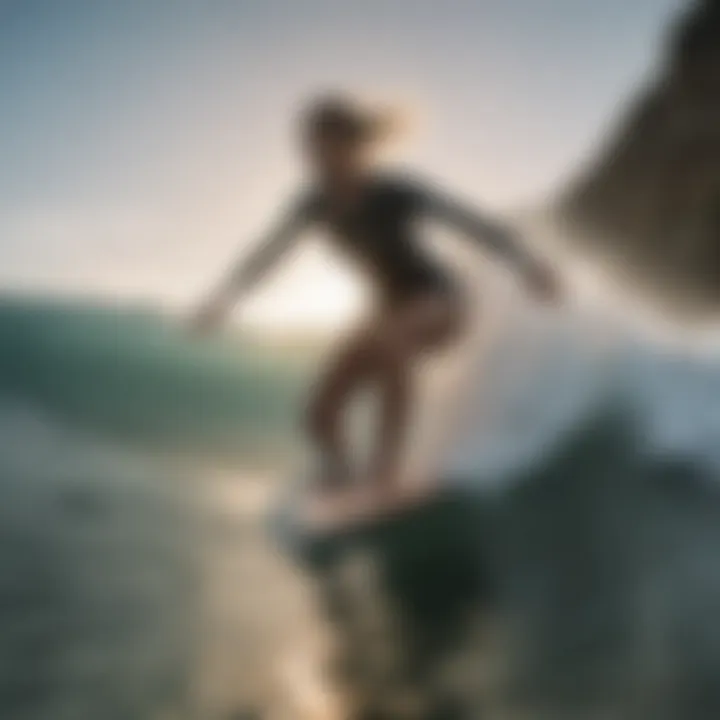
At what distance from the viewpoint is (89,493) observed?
1.04 meters

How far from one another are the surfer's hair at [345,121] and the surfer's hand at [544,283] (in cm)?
22

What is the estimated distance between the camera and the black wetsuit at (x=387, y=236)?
3.34ft

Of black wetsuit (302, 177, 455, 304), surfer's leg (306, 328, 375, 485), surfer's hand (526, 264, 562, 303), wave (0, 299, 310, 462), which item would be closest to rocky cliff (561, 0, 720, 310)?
surfer's hand (526, 264, 562, 303)

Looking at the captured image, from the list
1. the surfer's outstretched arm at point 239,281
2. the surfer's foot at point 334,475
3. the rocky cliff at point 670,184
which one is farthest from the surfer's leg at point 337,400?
the rocky cliff at point 670,184

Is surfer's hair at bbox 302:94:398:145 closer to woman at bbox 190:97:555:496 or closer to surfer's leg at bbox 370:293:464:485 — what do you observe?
woman at bbox 190:97:555:496

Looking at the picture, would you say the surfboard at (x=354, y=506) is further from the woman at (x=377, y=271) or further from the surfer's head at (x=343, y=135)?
the surfer's head at (x=343, y=135)

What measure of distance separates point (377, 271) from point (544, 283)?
19 centimetres

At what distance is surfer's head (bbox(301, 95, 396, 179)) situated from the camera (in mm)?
1009

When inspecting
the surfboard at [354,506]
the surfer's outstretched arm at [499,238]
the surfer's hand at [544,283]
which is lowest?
the surfboard at [354,506]

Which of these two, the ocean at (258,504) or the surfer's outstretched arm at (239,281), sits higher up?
the surfer's outstretched arm at (239,281)

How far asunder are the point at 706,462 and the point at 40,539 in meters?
0.76

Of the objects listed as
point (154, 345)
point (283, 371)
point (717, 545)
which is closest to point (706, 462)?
point (717, 545)

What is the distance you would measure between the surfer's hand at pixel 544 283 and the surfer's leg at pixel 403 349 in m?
0.09

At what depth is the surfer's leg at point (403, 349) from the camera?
101cm
